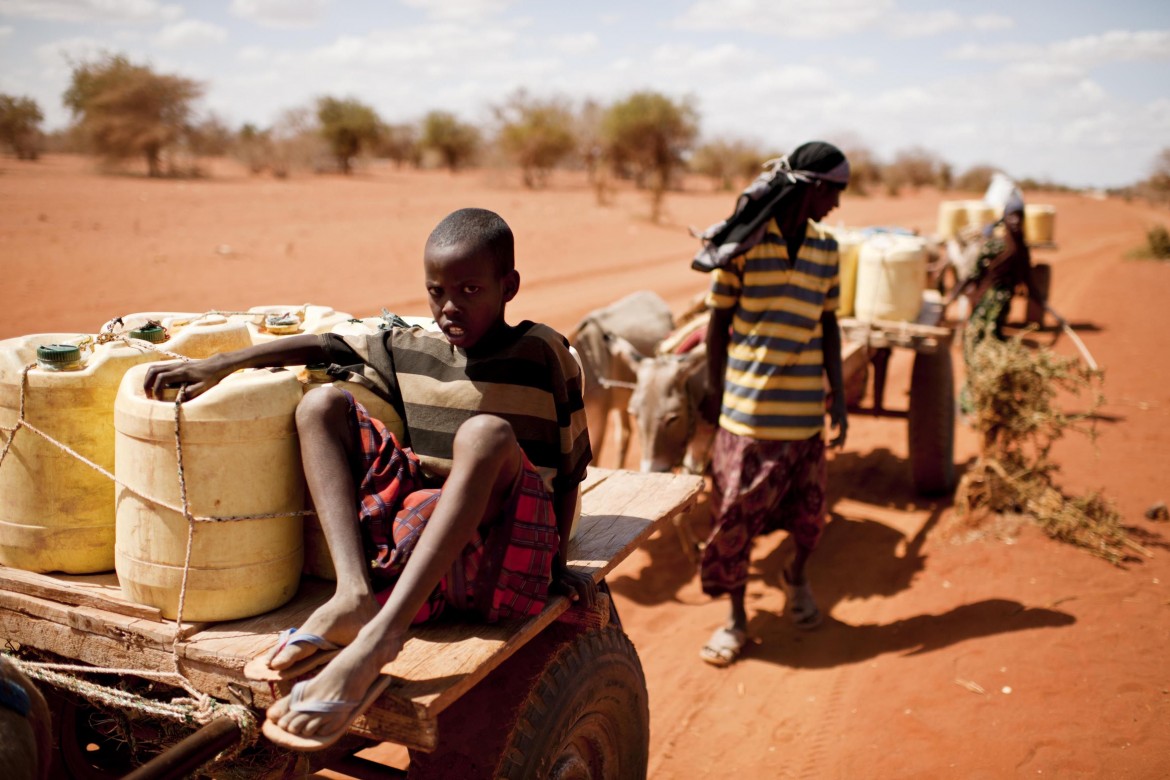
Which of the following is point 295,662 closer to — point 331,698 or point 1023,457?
point 331,698

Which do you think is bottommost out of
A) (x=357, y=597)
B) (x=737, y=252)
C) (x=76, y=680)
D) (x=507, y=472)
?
(x=76, y=680)

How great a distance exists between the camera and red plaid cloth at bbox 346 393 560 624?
203cm

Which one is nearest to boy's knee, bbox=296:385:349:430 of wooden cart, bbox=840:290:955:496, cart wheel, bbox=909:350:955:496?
wooden cart, bbox=840:290:955:496

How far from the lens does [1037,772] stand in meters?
3.38

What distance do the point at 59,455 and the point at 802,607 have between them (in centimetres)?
373

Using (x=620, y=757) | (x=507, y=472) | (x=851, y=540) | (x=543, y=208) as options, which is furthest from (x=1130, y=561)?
(x=543, y=208)

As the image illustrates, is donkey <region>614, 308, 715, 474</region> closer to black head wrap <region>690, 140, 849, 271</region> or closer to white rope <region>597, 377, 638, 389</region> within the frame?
white rope <region>597, 377, 638, 389</region>

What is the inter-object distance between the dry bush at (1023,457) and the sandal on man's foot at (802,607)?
5.14 ft

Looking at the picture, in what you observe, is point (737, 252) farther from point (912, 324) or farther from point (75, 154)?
point (75, 154)

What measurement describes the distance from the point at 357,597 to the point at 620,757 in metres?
1.24

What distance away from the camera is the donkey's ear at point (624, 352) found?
5.20 m

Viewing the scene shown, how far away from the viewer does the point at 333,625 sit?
1.79 m

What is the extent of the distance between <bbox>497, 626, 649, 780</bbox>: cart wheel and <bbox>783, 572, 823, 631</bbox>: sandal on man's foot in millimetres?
2091

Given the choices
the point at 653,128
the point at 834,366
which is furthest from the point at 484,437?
the point at 653,128
